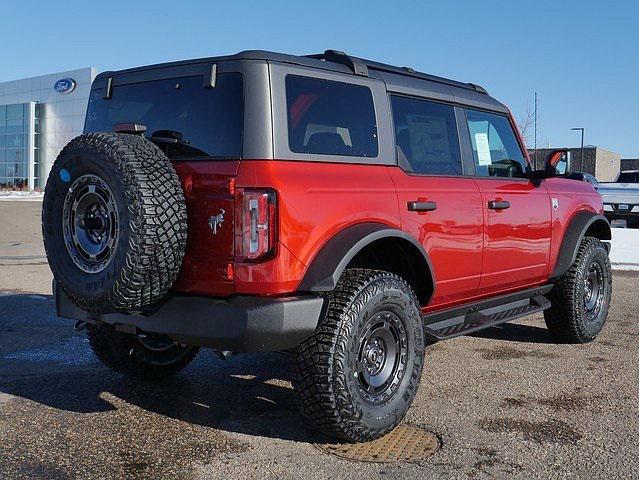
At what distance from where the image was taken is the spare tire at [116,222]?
10.5ft

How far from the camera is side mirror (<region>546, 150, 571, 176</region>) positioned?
5478 millimetres

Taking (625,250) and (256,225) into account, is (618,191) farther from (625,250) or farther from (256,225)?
(256,225)

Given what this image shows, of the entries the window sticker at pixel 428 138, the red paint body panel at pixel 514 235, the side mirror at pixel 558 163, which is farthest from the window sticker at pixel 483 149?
the side mirror at pixel 558 163

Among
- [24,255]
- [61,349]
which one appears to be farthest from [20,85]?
[61,349]

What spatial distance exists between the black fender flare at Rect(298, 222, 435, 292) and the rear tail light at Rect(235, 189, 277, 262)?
0.83 ft

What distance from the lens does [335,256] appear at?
3441 millimetres

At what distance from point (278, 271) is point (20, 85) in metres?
70.3

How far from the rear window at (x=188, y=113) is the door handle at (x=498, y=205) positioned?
2076 millimetres

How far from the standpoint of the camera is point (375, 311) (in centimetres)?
367

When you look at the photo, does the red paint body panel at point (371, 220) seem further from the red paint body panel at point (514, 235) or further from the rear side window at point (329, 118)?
the rear side window at point (329, 118)

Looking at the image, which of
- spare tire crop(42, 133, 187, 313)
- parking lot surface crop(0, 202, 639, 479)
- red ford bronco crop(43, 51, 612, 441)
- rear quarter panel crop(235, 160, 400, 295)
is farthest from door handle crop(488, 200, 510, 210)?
spare tire crop(42, 133, 187, 313)

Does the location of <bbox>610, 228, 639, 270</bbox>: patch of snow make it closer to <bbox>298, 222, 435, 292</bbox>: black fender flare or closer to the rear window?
<bbox>298, 222, 435, 292</bbox>: black fender flare

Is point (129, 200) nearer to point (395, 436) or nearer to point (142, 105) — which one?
point (142, 105)

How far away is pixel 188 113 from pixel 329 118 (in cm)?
75
